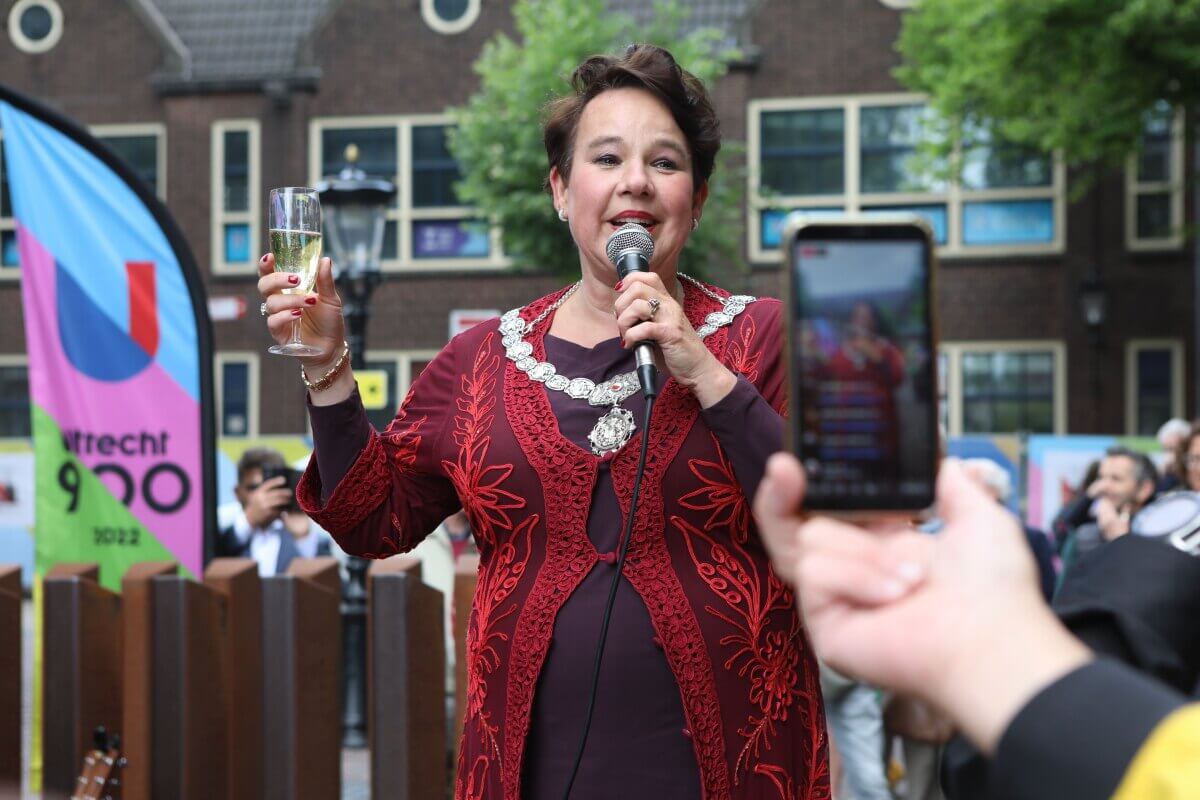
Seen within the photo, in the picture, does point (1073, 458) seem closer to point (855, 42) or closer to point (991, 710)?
point (855, 42)

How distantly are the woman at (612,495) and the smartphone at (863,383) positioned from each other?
952 mm

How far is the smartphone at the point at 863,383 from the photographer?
3.52ft

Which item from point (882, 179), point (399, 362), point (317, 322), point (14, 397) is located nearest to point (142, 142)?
point (14, 397)

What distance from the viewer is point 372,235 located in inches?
399

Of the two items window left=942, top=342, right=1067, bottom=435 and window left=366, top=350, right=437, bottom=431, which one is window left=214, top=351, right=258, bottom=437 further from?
window left=942, top=342, right=1067, bottom=435

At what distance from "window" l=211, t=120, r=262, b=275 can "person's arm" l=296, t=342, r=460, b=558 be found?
20.2 metres

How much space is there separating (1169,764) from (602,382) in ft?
5.65

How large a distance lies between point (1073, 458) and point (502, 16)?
42.1 feet

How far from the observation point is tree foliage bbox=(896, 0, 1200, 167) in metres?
14.0

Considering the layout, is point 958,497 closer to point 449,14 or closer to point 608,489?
point 608,489

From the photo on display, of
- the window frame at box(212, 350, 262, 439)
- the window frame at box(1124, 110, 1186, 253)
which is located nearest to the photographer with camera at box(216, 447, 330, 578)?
the window frame at box(212, 350, 262, 439)

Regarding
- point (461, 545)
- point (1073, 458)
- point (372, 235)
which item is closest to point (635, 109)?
point (461, 545)

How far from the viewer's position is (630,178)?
242 centimetres

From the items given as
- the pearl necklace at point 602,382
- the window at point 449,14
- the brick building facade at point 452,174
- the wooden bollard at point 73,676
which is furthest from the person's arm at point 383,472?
the window at point 449,14
